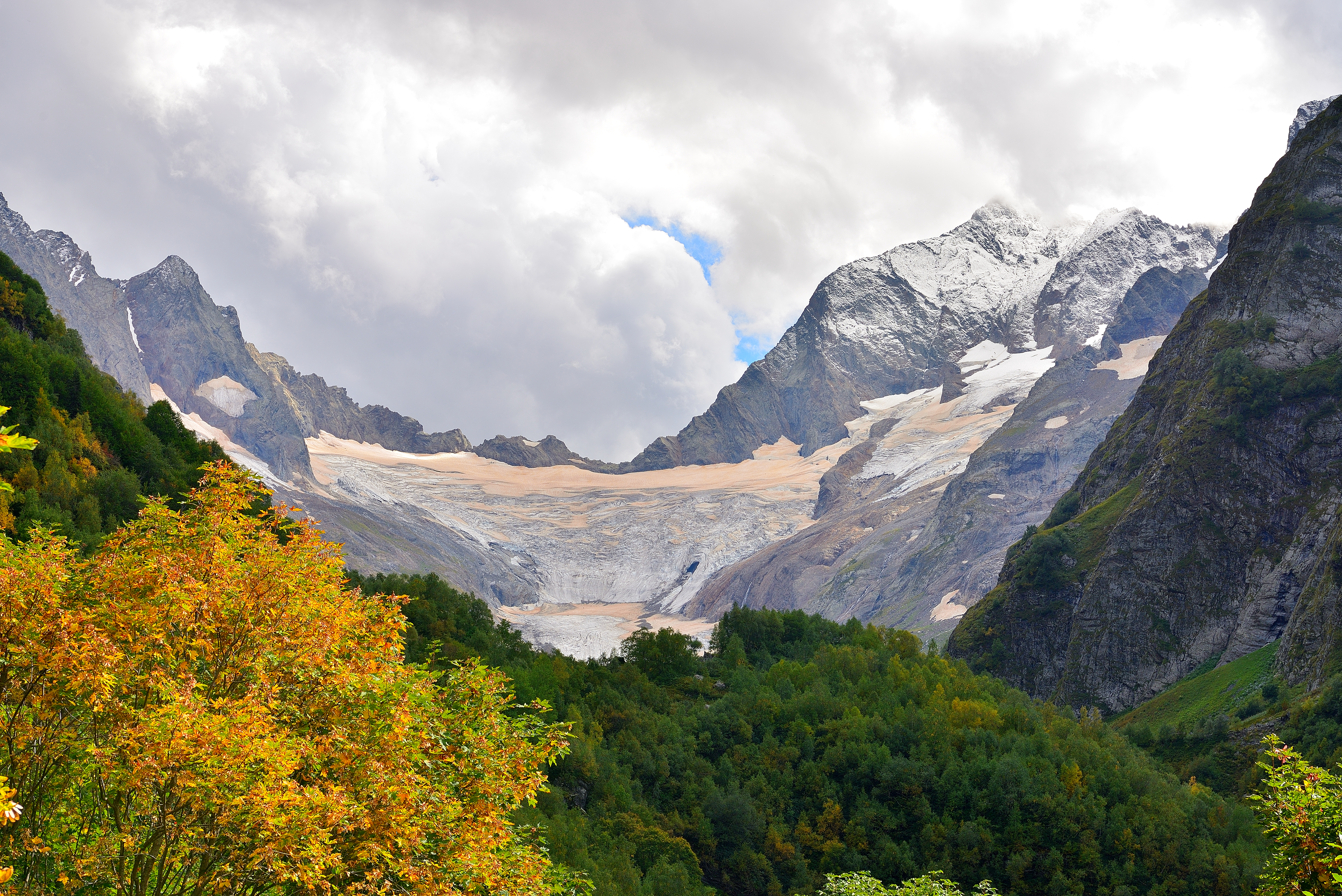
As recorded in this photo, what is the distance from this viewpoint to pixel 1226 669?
310 ft

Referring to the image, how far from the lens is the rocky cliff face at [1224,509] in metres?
101

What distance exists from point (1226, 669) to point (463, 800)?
98312mm

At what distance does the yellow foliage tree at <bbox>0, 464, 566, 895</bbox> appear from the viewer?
12.7m

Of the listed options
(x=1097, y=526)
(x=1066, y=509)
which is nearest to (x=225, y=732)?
(x=1097, y=526)

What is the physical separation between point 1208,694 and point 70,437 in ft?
325

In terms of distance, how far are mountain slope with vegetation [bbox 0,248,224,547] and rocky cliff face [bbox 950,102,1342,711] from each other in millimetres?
94421

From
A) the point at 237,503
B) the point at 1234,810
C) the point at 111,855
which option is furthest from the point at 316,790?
the point at 1234,810

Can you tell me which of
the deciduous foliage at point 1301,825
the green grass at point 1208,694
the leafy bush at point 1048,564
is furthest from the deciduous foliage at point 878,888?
the leafy bush at point 1048,564

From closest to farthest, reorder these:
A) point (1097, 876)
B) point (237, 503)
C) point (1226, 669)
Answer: point (237, 503) < point (1097, 876) < point (1226, 669)

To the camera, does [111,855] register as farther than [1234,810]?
No

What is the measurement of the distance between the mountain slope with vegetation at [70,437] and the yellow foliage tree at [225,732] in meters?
30.6

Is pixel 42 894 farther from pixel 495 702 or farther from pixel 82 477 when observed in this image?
pixel 82 477

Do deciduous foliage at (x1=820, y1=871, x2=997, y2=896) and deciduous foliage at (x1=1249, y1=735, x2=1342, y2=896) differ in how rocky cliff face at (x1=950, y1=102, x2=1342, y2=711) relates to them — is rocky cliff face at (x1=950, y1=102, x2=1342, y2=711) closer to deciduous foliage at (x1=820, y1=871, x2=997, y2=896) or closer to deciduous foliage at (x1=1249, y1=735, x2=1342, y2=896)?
deciduous foliage at (x1=820, y1=871, x2=997, y2=896)

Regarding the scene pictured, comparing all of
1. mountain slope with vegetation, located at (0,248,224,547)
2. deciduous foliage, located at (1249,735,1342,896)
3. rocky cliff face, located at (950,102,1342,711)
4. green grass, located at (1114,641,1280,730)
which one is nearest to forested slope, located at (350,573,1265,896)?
green grass, located at (1114,641,1280,730)
